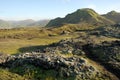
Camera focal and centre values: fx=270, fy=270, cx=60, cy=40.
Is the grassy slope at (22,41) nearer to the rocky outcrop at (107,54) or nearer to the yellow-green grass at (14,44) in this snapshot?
the yellow-green grass at (14,44)

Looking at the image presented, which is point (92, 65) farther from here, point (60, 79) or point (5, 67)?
point (5, 67)

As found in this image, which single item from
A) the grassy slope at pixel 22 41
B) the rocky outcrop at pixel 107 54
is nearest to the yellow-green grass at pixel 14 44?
the grassy slope at pixel 22 41

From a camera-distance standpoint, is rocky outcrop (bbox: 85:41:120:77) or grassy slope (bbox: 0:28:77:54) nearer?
rocky outcrop (bbox: 85:41:120:77)

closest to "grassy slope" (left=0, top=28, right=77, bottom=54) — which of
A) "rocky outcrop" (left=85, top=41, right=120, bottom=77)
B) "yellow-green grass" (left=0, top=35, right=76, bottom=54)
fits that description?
"yellow-green grass" (left=0, top=35, right=76, bottom=54)

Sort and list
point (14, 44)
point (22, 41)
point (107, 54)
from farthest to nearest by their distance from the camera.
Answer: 1. point (22, 41)
2. point (14, 44)
3. point (107, 54)

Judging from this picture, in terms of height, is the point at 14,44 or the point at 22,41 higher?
the point at 14,44

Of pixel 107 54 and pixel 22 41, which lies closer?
pixel 107 54

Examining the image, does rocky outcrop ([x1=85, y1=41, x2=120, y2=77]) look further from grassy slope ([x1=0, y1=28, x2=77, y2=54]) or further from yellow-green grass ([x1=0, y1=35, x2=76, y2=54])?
grassy slope ([x1=0, y1=28, x2=77, y2=54])

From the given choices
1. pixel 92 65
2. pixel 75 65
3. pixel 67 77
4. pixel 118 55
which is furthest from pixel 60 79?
pixel 118 55

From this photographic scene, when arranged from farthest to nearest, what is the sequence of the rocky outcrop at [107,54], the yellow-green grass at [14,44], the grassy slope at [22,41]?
the grassy slope at [22,41]
the yellow-green grass at [14,44]
the rocky outcrop at [107,54]

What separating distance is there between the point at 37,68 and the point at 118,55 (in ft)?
35.2

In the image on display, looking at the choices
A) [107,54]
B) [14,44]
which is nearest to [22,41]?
[14,44]

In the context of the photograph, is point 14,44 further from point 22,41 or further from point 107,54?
point 107,54

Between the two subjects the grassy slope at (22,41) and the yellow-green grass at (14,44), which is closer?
the yellow-green grass at (14,44)
